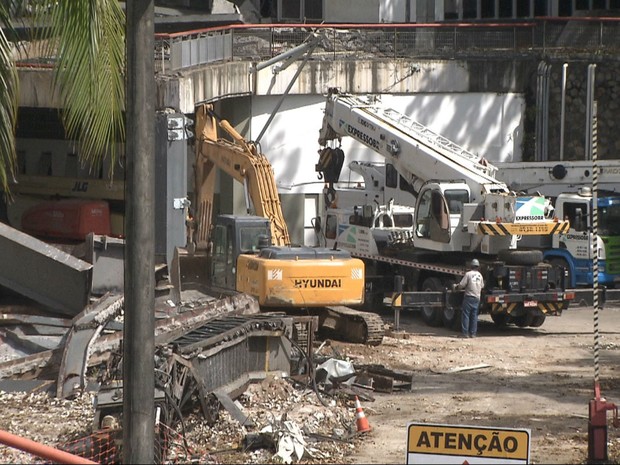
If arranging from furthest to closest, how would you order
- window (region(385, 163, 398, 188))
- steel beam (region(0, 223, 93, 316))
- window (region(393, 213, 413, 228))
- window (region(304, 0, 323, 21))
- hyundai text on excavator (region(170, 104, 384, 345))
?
window (region(304, 0, 323, 21)) < window (region(385, 163, 398, 188)) < window (region(393, 213, 413, 228)) < hyundai text on excavator (region(170, 104, 384, 345)) < steel beam (region(0, 223, 93, 316))

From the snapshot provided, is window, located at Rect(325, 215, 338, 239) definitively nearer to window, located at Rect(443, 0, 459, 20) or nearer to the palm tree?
window, located at Rect(443, 0, 459, 20)

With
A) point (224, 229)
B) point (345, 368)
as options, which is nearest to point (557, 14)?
point (224, 229)

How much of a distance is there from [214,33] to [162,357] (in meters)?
20.3

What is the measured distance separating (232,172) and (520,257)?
22.0ft

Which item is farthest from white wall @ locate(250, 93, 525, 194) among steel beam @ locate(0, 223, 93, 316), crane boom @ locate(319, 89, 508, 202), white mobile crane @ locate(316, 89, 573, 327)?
steel beam @ locate(0, 223, 93, 316)

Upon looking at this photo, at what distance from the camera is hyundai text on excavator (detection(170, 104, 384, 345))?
2094 cm

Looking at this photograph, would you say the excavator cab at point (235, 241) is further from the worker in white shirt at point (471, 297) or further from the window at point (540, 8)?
the window at point (540, 8)

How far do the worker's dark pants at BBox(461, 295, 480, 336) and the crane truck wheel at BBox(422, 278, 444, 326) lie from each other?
127 cm

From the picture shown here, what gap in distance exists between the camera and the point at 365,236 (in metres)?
26.5

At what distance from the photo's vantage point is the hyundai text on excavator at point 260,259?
20938mm

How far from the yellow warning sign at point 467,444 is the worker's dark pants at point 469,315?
1351cm

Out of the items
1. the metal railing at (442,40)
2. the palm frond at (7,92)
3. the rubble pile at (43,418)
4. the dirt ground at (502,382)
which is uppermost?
the metal railing at (442,40)

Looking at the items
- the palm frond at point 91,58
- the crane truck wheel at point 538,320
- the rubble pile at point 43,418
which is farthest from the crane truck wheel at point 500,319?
the palm frond at point 91,58

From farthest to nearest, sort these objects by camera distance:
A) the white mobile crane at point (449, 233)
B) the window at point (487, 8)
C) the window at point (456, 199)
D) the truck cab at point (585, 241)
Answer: the window at point (487, 8) < the truck cab at point (585, 241) < the window at point (456, 199) < the white mobile crane at point (449, 233)
